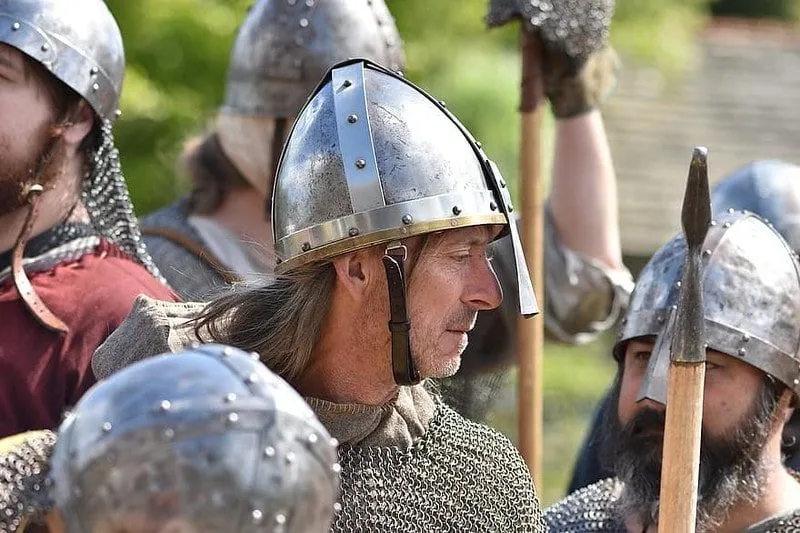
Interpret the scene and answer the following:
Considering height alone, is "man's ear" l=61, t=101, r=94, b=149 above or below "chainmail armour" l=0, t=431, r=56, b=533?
below

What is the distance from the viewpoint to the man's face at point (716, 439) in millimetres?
4113

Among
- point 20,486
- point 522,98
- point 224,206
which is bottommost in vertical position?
point 224,206

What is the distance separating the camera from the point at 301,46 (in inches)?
209

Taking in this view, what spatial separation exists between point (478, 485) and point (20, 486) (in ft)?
3.59

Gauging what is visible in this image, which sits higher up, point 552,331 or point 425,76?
point 552,331

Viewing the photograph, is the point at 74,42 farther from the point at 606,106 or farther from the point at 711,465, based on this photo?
the point at 606,106

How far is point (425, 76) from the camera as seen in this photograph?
1064 centimetres

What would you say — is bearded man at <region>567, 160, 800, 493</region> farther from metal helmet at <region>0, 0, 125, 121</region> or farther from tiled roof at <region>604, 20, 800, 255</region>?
tiled roof at <region>604, 20, 800, 255</region>

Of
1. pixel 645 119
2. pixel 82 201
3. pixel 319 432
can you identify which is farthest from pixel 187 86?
pixel 645 119

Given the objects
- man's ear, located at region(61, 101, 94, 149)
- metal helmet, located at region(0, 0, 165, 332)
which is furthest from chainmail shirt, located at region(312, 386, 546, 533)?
man's ear, located at region(61, 101, 94, 149)

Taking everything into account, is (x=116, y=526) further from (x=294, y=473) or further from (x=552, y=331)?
(x=552, y=331)

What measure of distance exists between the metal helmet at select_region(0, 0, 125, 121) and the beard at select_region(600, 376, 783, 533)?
170 cm

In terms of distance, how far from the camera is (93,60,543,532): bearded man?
3389mm

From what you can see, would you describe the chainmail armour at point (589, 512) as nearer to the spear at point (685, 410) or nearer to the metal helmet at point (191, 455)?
the spear at point (685, 410)
